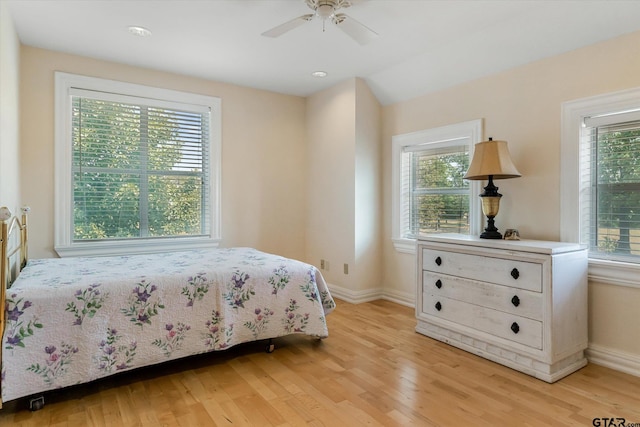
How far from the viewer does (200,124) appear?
13.7ft

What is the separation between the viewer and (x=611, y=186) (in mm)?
2596

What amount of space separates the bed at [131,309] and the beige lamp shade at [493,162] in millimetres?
1479

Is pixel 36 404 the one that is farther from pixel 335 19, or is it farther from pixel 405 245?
pixel 405 245

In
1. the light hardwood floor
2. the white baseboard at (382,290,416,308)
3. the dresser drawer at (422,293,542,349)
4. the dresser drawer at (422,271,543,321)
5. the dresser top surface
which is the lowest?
the light hardwood floor

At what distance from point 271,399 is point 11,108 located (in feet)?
9.07

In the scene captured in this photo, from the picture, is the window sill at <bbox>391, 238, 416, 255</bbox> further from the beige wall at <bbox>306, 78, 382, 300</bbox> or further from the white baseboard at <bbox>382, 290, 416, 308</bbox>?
the white baseboard at <bbox>382, 290, 416, 308</bbox>

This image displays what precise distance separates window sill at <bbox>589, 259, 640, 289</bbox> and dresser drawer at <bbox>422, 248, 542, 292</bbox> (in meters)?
0.59

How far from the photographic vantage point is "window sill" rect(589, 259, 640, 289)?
7.91 feet

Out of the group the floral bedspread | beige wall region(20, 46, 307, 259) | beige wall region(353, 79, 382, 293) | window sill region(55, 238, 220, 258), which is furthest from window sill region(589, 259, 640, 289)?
window sill region(55, 238, 220, 258)

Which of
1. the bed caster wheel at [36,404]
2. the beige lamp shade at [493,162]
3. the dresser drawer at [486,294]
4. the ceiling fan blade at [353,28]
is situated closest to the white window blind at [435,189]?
the beige lamp shade at [493,162]

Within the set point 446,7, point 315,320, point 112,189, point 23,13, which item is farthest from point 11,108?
point 446,7

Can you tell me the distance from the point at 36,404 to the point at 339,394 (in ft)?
5.29

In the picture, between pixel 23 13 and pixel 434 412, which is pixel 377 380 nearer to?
pixel 434 412

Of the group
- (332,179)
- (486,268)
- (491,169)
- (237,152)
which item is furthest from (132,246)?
(491,169)
